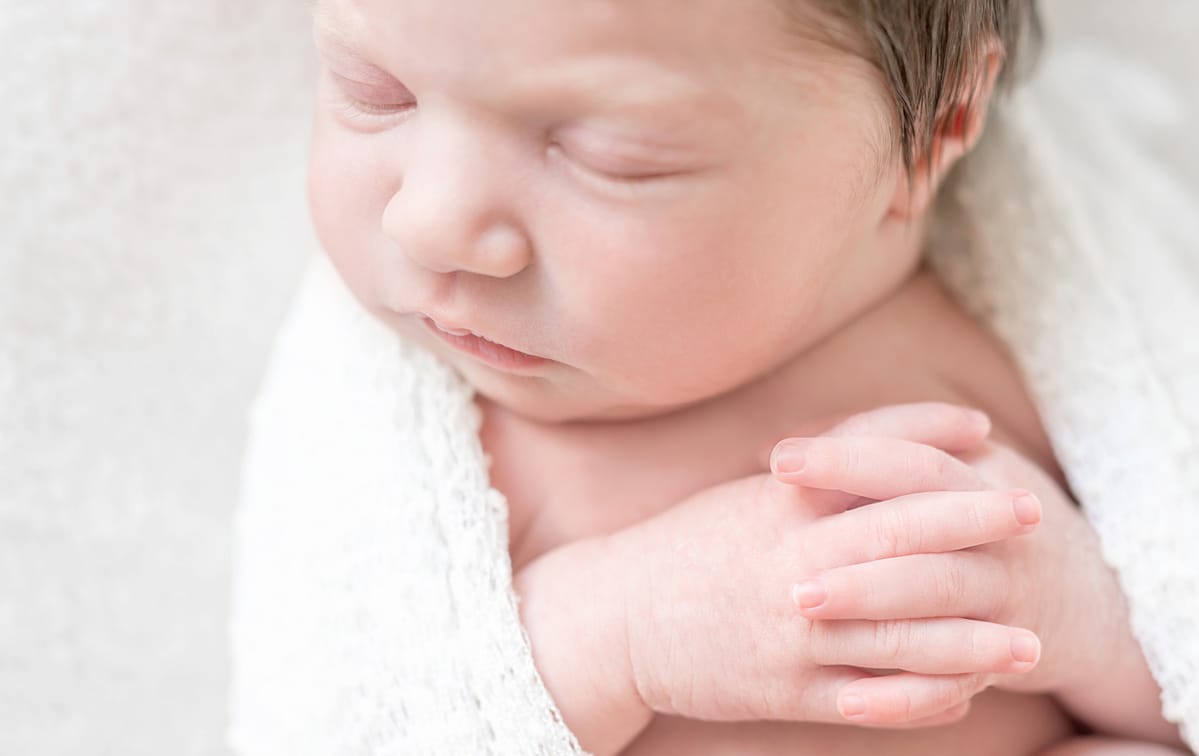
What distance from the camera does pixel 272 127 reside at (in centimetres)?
139

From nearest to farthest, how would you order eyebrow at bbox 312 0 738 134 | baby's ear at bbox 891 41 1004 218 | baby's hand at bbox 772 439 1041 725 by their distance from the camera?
eyebrow at bbox 312 0 738 134, baby's hand at bbox 772 439 1041 725, baby's ear at bbox 891 41 1004 218

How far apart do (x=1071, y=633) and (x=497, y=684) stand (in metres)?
0.49

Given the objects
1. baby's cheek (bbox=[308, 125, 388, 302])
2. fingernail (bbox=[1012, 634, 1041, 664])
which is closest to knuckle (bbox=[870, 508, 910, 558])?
fingernail (bbox=[1012, 634, 1041, 664])

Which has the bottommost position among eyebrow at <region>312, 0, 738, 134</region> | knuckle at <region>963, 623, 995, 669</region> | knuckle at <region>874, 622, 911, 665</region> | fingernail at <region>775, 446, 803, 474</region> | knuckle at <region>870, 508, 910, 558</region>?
knuckle at <region>874, 622, 911, 665</region>

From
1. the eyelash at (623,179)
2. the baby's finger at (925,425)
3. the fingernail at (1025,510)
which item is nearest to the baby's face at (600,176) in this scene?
the eyelash at (623,179)

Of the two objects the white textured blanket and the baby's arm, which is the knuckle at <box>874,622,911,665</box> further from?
the white textured blanket

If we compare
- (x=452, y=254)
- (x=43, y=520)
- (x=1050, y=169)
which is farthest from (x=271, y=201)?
(x=1050, y=169)

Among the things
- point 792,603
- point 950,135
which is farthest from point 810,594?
point 950,135

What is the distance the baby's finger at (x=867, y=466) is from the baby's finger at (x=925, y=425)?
0.04 metres

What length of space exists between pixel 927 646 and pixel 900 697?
0.15 feet

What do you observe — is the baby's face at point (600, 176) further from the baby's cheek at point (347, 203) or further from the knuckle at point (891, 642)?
the knuckle at point (891, 642)

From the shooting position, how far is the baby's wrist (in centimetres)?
103

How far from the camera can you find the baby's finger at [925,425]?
41.1 inches

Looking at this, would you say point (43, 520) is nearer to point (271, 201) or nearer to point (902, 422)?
point (271, 201)
